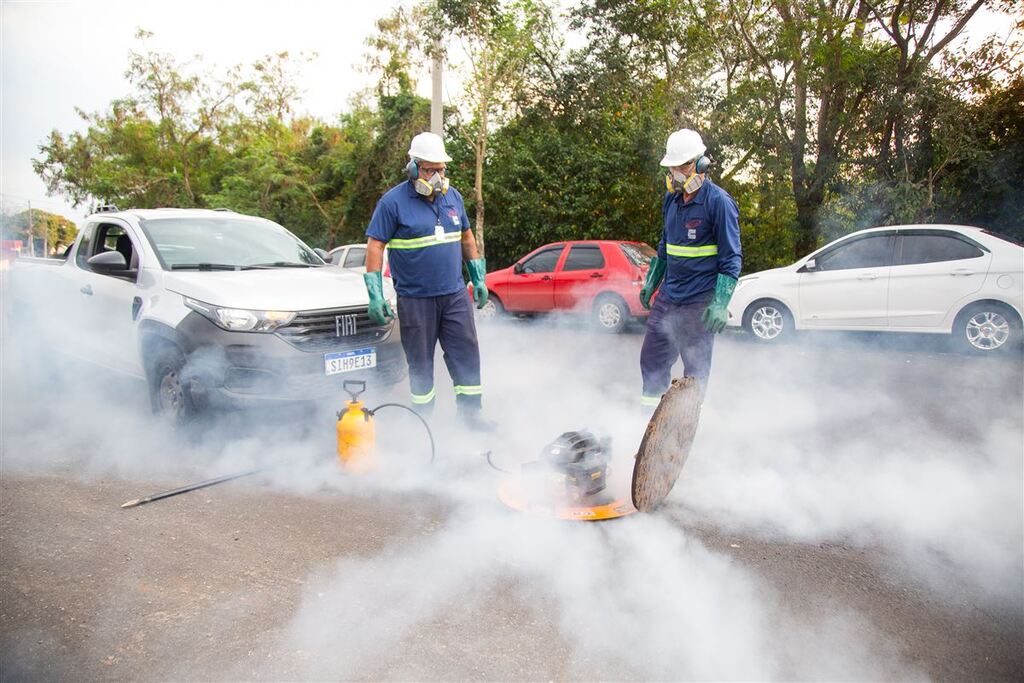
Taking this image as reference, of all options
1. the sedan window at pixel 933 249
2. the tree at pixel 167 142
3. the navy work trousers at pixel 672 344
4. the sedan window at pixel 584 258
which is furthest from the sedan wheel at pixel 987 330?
the tree at pixel 167 142

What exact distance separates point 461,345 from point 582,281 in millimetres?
6280

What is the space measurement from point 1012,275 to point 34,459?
28.8ft

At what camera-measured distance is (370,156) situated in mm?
19656

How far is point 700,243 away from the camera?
3.96 m

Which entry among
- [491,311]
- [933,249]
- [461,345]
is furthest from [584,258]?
[461,345]

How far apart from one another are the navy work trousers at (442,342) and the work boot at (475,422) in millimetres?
27

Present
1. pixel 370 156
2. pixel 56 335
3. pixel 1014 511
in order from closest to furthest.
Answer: pixel 1014 511 → pixel 56 335 → pixel 370 156

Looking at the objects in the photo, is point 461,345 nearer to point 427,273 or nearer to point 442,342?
point 442,342

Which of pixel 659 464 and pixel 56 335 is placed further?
pixel 56 335

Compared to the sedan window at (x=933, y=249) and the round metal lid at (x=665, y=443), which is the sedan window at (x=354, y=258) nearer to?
the sedan window at (x=933, y=249)

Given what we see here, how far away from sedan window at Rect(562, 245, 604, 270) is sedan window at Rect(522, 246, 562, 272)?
0.26m

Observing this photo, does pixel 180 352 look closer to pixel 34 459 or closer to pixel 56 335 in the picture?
pixel 34 459

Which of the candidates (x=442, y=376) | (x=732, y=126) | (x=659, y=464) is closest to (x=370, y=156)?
(x=732, y=126)

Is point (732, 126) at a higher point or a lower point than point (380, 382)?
higher
